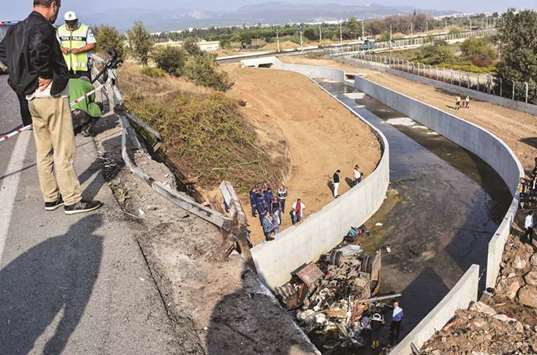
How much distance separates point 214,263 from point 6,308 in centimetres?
181

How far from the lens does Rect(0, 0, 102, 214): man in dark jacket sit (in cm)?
475

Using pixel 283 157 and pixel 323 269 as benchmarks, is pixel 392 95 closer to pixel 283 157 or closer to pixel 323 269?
pixel 283 157

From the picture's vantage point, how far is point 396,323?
1135 centimetres

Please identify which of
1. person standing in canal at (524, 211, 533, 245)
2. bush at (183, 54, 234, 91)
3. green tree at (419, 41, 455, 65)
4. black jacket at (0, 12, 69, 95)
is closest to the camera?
black jacket at (0, 12, 69, 95)

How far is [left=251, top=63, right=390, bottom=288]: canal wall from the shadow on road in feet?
22.3

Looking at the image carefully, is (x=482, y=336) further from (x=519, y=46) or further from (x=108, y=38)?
(x=108, y=38)

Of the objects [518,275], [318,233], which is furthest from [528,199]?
[318,233]

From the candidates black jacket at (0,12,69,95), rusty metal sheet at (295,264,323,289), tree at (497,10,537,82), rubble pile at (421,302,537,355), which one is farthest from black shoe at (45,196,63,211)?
tree at (497,10,537,82)

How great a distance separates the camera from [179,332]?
3807 mm

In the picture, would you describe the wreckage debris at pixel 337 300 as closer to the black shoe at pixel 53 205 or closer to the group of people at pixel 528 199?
the group of people at pixel 528 199

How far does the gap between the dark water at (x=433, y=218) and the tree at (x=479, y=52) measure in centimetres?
3063

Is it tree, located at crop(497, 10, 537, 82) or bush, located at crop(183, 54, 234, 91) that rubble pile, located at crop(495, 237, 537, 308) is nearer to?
tree, located at crop(497, 10, 537, 82)

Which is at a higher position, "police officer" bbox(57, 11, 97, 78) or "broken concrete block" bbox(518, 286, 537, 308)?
"police officer" bbox(57, 11, 97, 78)

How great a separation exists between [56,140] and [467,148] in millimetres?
25891
